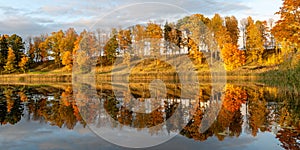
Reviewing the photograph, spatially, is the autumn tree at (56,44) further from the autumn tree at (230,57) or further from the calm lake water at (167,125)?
the calm lake water at (167,125)

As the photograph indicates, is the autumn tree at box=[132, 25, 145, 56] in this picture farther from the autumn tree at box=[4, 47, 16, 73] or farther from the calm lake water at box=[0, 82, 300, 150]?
the calm lake water at box=[0, 82, 300, 150]

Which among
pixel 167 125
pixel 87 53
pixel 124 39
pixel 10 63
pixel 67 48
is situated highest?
pixel 124 39

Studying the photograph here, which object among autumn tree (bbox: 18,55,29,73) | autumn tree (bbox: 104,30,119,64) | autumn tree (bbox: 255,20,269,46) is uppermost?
autumn tree (bbox: 255,20,269,46)

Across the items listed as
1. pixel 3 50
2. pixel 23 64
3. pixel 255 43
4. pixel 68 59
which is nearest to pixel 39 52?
pixel 3 50

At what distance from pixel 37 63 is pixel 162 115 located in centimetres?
7058

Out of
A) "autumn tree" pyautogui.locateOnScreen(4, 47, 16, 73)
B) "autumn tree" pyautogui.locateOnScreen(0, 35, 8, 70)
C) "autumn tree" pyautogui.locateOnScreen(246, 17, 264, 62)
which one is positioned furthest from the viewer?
"autumn tree" pyautogui.locateOnScreen(0, 35, 8, 70)

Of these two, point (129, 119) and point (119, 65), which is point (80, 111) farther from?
point (119, 65)

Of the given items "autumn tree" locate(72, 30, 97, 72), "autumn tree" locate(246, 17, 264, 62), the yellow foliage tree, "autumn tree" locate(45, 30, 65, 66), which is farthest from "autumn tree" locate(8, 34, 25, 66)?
"autumn tree" locate(246, 17, 264, 62)

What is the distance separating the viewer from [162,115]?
12344mm

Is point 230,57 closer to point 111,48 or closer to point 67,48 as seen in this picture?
point 111,48

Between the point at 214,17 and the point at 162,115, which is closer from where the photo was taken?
the point at 162,115

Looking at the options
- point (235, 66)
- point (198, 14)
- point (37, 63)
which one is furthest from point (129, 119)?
point (37, 63)

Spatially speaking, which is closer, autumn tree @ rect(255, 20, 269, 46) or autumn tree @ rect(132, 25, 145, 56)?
autumn tree @ rect(132, 25, 145, 56)


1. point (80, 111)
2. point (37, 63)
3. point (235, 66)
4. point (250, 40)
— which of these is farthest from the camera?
point (37, 63)
